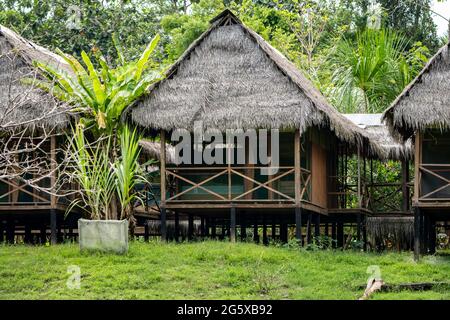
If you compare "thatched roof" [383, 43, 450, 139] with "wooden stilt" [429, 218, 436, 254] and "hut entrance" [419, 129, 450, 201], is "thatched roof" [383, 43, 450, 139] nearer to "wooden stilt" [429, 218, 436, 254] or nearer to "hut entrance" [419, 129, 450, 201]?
"hut entrance" [419, 129, 450, 201]

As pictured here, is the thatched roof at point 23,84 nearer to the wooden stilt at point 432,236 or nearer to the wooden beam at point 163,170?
the wooden beam at point 163,170

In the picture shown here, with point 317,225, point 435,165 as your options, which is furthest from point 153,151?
point 435,165

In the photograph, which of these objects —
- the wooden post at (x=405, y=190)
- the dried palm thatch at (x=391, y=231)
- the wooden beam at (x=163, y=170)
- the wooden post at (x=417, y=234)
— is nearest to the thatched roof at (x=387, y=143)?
the wooden post at (x=405, y=190)

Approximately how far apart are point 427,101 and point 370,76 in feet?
26.2

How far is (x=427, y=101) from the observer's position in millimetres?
19922

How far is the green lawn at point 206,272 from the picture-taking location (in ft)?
55.7

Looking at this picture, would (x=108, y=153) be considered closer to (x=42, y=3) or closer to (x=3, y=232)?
(x=3, y=232)

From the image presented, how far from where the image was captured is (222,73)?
70.3ft

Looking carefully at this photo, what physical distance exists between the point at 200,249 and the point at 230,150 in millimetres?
2265

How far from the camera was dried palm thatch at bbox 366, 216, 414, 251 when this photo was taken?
23312mm

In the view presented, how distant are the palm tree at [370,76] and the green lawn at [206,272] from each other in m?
7.92

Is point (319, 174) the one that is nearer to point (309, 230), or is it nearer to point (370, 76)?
point (309, 230)

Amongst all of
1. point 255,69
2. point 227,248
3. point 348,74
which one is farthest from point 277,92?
point 348,74

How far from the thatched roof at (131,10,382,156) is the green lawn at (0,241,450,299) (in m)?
2.01
